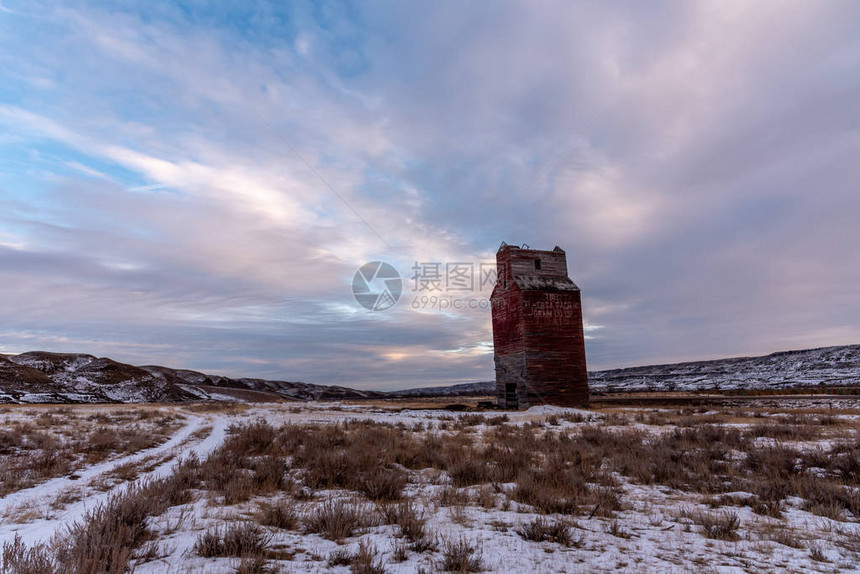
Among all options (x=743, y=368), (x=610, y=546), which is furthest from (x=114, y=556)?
(x=743, y=368)

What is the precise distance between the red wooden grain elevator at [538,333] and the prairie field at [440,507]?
15.8m

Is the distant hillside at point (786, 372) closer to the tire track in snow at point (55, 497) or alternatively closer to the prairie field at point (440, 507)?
the prairie field at point (440, 507)

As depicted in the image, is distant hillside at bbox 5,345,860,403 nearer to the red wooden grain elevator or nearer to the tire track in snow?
the red wooden grain elevator

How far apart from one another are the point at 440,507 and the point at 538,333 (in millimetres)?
23423

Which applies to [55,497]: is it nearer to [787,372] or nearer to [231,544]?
[231,544]

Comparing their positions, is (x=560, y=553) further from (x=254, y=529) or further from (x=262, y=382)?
(x=262, y=382)

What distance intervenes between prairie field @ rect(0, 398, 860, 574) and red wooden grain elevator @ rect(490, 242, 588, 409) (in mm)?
15753

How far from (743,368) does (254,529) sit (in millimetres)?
106485

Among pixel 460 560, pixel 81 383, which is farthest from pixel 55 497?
pixel 81 383

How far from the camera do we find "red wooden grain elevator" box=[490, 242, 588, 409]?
2869 cm

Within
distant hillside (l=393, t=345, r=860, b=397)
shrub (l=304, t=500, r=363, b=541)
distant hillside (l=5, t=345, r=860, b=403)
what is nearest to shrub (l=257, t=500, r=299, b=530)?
shrub (l=304, t=500, r=363, b=541)

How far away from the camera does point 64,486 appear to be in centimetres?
845

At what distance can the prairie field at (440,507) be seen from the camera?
180 inches

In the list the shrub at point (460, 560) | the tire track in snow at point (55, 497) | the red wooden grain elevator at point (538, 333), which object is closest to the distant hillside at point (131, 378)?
the red wooden grain elevator at point (538, 333)
